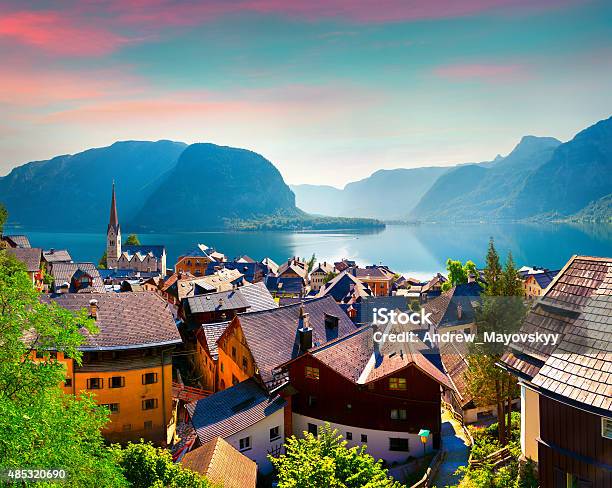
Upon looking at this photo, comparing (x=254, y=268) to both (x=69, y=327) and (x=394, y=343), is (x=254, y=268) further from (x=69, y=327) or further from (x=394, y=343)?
(x=69, y=327)

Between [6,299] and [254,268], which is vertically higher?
[6,299]

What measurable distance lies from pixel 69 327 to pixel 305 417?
18.5 m

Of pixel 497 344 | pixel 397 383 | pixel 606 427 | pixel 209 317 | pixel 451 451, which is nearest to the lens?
pixel 606 427

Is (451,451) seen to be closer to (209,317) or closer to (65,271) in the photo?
(209,317)

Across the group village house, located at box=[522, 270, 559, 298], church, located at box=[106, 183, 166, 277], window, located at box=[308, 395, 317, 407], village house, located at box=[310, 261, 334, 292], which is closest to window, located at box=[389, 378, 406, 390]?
window, located at box=[308, 395, 317, 407]

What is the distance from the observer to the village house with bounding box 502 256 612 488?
12.1 meters

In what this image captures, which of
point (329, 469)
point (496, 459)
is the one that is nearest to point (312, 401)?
point (496, 459)

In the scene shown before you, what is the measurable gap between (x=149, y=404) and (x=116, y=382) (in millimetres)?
2458

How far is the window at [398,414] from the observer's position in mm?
27375

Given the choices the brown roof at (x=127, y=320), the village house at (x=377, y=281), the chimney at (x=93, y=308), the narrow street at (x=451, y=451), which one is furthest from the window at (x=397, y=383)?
the village house at (x=377, y=281)

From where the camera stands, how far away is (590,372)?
12.4 metres

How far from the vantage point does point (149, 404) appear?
30234mm

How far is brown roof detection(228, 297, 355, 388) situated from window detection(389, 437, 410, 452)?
7.32m

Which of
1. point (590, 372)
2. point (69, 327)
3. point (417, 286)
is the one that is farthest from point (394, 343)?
point (417, 286)
